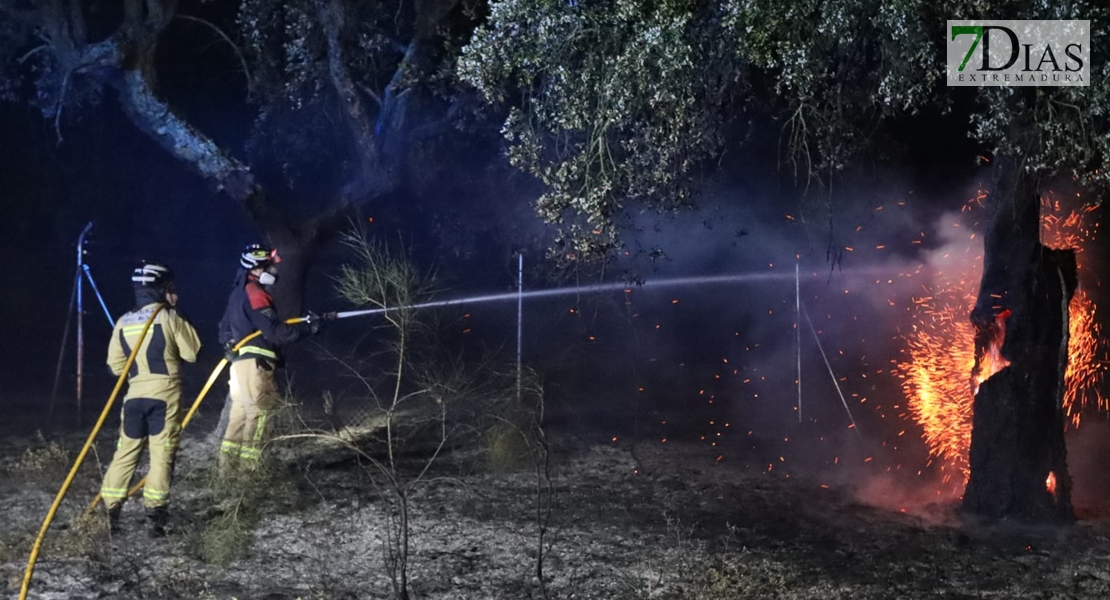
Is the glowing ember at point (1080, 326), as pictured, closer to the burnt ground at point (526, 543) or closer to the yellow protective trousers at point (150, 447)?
the burnt ground at point (526, 543)

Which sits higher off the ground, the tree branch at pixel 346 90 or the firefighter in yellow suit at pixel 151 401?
the tree branch at pixel 346 90

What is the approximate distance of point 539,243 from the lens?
12391 mm

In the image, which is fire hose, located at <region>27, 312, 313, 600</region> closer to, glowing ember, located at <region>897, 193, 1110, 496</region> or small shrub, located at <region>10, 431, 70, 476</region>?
small shrub, located at <region>10, 431, 70, 476</region>

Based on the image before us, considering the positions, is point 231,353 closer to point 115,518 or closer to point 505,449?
point 115,518

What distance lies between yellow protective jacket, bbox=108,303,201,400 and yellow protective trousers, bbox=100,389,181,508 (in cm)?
7

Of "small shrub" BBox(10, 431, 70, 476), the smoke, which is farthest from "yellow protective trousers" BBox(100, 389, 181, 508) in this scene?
the smoke

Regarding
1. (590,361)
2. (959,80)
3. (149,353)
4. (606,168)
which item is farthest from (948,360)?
(590,361)

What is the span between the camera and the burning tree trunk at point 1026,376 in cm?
813

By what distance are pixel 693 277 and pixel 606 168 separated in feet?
41.9

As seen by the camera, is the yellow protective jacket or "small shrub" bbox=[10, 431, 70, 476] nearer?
the yellow protective jacket

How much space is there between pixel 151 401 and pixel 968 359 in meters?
7.87
